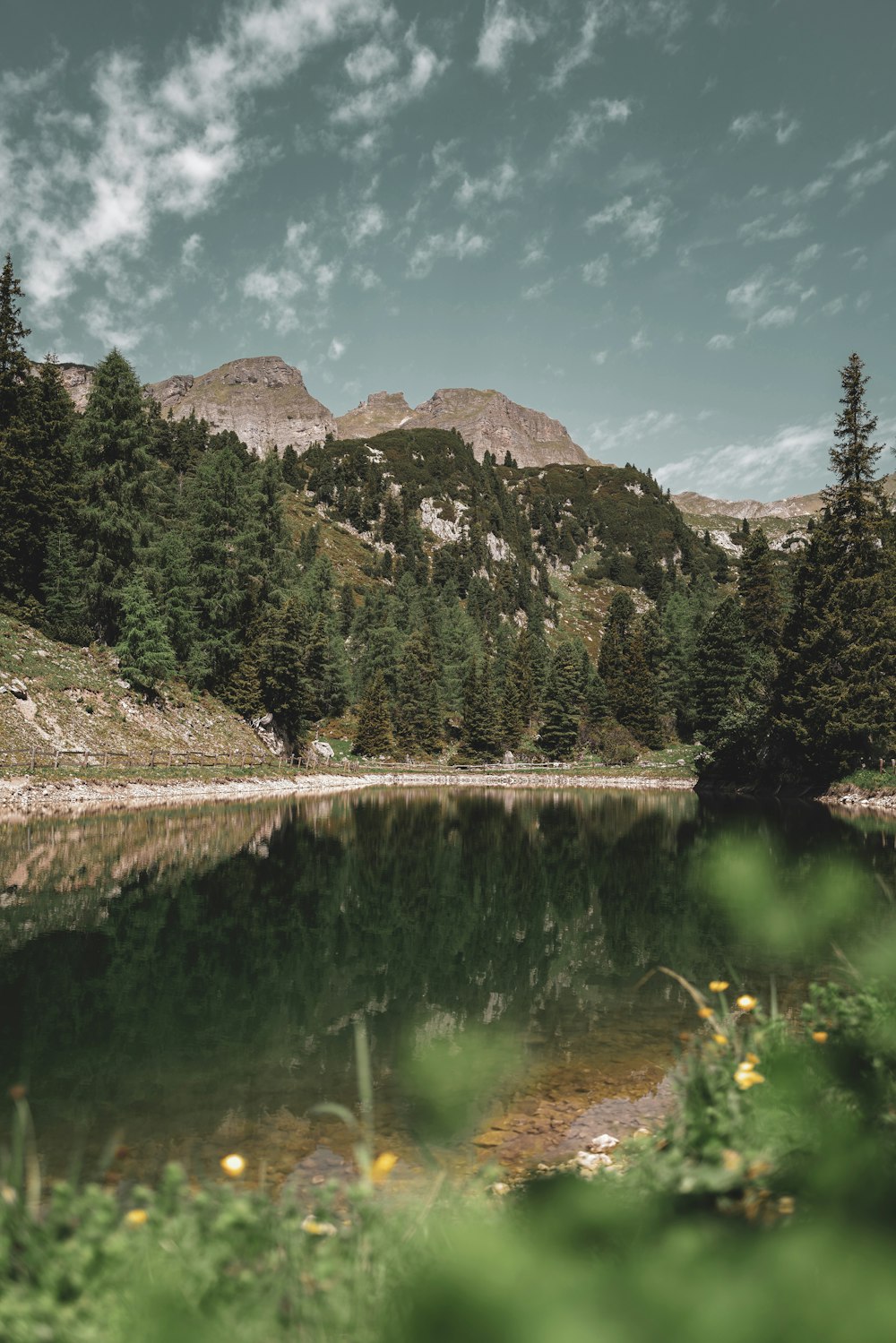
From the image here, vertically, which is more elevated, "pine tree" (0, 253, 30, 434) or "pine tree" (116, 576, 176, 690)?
"pine tree" (0, 253, 30, 434)

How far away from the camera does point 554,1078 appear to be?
359 inches

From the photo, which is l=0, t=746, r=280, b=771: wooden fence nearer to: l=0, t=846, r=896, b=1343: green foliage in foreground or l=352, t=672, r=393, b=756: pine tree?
l=352, t=672, r=393, b=756: pine tree

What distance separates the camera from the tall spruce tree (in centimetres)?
4988

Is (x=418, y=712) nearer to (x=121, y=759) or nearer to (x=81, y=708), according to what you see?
(x=121, y=759)

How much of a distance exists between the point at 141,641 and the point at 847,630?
49661 millimetres

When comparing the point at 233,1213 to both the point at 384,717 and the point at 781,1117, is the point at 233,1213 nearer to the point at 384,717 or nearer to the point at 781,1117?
the point at 781,1117

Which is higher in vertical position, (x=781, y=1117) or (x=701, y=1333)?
(x=701, y=1333)

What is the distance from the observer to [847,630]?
52.2m

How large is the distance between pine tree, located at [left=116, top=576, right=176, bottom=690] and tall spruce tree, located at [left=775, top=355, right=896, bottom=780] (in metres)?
45.5

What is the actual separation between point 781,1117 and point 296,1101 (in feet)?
19.9

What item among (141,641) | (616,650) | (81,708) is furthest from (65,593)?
(616,650)

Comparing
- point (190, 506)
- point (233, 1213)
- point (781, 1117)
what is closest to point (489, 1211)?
point (781, 1117)

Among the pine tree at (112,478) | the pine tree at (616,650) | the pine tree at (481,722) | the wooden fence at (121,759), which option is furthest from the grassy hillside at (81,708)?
the pine tree at (616,650)

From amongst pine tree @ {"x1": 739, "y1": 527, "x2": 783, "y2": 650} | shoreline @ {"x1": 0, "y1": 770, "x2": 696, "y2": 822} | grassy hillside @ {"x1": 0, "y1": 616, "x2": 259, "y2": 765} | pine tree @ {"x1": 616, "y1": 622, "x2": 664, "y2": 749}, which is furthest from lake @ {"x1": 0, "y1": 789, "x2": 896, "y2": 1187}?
pine tree @ {"x1": 616, "y1": 622, "x2": 664, "y2": 749}
